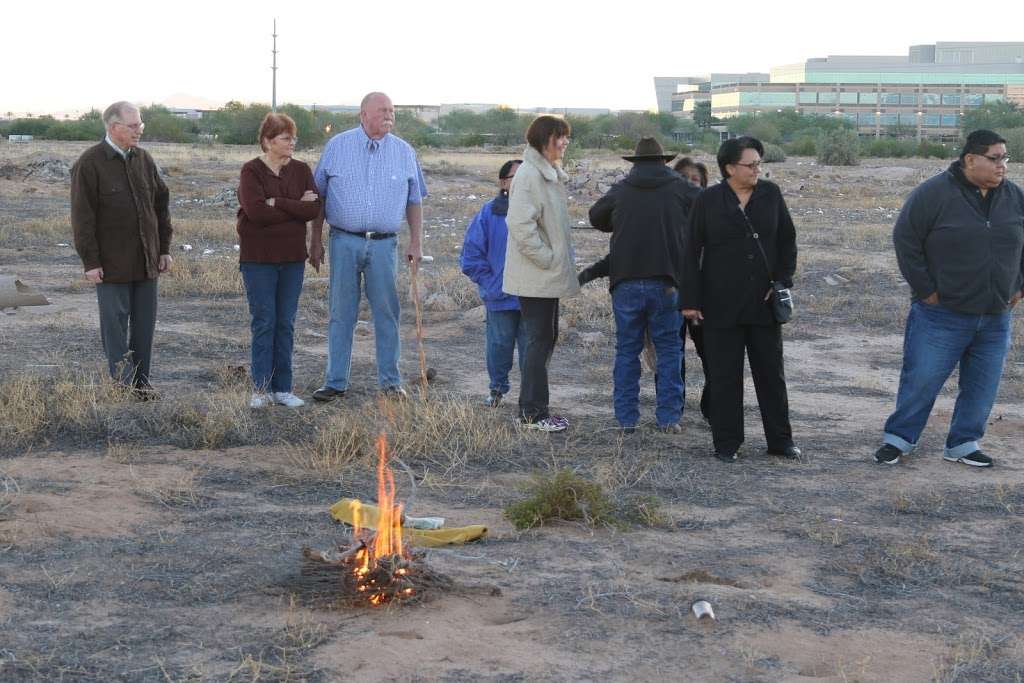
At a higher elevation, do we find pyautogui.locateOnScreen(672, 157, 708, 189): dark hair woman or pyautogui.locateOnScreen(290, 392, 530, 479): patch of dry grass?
pyautogui.locateOnScreen(672, 157, 708, 189): dark hair woman

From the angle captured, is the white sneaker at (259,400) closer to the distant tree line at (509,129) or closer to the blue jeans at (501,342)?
the blue jeans at (501,342)

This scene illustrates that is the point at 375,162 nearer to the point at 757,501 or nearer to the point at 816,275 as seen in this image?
the point at 757,501

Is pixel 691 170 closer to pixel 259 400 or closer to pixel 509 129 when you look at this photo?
pixel 259 400

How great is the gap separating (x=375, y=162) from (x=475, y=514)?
2.98 m

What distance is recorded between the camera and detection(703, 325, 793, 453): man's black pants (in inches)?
293

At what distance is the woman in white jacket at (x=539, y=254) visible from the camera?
7664 millimetres

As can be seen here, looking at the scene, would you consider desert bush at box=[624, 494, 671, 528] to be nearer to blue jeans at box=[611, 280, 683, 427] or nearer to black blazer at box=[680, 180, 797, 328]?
black blazer at box=[680, 180, 797, 328]

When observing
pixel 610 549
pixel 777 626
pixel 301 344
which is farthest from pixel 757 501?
pixel 301 344

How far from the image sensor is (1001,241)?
7.24 metres

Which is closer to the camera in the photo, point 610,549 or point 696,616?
point 696,616

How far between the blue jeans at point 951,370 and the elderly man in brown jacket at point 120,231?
462cm

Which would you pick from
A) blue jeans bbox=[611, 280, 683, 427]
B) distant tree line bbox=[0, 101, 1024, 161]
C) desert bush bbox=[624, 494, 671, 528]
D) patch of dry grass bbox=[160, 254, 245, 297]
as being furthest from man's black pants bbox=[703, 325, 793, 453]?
distant tree line bbox=[0, 101, 1024, 161]

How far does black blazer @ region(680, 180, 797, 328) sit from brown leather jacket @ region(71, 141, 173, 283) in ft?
11.1

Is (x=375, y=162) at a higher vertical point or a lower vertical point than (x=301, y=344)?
higher
